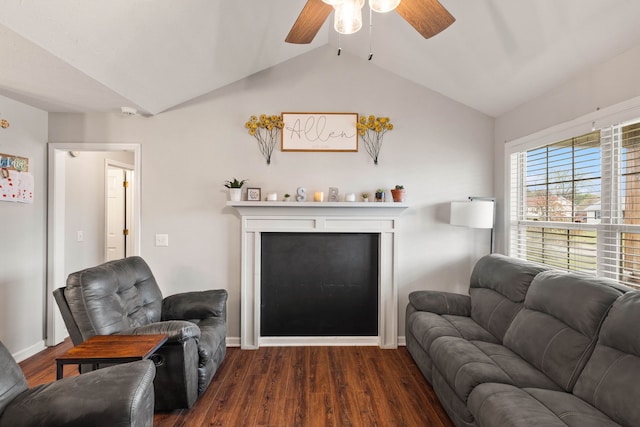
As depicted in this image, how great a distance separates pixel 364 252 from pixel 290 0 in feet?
7.82

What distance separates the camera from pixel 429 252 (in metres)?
3.53

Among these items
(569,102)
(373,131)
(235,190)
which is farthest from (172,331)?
(569,102)

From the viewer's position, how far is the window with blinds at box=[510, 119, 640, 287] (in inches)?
83.0

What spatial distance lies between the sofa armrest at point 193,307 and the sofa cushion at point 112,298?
10 cm

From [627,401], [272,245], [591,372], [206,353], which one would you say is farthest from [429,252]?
[206,353]

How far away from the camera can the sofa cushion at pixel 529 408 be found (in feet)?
4.68

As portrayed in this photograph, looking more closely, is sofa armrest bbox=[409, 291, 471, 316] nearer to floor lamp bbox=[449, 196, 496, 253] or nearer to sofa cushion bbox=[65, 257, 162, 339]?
floor lamp bbox=[449, 196, 496, 253]

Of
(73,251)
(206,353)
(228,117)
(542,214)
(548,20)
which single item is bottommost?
(206,353)

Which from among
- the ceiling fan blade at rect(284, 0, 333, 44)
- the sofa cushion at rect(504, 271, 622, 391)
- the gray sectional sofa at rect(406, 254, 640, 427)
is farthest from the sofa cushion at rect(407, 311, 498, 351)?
the ceiling fan blade at rect(284, 0, 333, 44)

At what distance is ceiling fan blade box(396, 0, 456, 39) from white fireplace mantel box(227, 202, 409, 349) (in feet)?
6.09

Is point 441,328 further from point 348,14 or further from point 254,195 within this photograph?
point 348,14

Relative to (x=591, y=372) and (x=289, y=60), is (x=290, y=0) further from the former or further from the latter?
(x=591, y=372)

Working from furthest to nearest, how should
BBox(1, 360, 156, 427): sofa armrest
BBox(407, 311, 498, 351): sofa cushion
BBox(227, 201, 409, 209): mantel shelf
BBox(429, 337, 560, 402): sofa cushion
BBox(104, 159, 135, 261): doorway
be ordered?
1. BBox(104, 159, 135, 261): doorway
2. BBox(227, 201, 409, 209): mantel shelf
3. BBox(407, 311, 498, 351): sofa cushion
4. BBox(429, 337, 560, 402): sofa cushion
5. BBox(1, 360, 156, 427): sofa armrest

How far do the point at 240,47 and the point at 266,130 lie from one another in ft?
2.74
